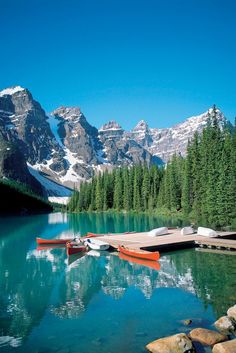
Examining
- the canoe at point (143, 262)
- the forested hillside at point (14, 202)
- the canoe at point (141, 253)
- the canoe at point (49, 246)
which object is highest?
the forested hillside at point (14, 202)

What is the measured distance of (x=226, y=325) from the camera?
17109 mm

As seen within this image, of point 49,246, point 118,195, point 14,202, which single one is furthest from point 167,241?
point 14,202

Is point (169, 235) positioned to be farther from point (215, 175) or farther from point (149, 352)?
point (149, 352)

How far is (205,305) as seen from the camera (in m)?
21.3

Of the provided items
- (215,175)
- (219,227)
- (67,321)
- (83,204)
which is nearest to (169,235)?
(219,227)

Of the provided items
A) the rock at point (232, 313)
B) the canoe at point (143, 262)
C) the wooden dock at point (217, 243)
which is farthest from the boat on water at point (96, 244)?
the rock at point (232, 313)

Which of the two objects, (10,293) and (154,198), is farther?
(154,198)

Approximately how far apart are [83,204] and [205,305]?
142 m

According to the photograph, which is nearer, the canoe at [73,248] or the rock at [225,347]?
the rock at [225,347]

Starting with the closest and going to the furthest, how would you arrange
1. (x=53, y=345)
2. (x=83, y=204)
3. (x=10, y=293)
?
1. (x=53, y=345)
2. (x=10, y=293)
3. (x=83, y=204)

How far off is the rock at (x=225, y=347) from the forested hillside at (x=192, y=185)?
43101mm

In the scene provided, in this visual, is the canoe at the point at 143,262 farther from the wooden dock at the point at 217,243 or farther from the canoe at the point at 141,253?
the wooden dock at the point at 217,243

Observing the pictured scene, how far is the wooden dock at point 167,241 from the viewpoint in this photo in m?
39.8

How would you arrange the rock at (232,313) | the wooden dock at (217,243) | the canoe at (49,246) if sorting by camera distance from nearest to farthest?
the rock at (232,313)
the wooden dock at (217,243)
the canoe at (49,246)
